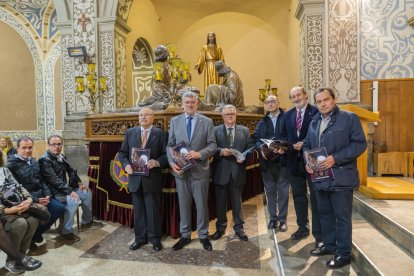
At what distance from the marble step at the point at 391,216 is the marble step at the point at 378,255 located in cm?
5

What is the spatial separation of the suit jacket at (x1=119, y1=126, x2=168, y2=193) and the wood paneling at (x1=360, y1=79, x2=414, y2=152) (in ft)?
12.8

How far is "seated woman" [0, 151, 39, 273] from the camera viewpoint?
2771 mm

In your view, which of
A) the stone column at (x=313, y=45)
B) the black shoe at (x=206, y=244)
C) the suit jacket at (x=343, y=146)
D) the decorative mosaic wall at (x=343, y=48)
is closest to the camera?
the suit jacket at (x=343, y=146)

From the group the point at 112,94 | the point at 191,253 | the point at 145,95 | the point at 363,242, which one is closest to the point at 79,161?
the point at 112,94

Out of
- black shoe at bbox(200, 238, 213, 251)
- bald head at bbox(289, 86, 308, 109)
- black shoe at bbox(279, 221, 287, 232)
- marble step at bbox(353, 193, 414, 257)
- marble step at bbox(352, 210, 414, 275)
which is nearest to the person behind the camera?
marble step at bbox(352, 210, 414, 275)

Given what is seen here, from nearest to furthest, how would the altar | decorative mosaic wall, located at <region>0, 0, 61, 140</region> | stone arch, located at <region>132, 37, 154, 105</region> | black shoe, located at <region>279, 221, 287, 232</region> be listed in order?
black shoe, located at <region>279, 221, 287, 232</region>
the altar
stone arch, located at <region>132, 37, 154, 105</region>
decorative mosaic wall, located at <region>0, 0, 61, 140</region>

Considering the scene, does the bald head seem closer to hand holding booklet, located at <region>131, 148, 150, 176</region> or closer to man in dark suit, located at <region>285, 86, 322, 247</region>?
man in dark suit, located at <region>285, 86, 322, 247</region>

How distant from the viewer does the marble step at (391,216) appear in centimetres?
256

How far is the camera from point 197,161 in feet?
10.1

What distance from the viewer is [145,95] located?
29.3 feet

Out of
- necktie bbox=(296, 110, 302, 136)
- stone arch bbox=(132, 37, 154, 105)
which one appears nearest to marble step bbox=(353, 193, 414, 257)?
necktie bbox=(296, 110, 302, 136)

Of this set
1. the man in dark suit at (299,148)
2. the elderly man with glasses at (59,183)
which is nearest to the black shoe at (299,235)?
the man in dark suit at (299,148)

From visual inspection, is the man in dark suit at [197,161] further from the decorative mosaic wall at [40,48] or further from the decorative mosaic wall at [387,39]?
the decorative mosaic wall at [40,48]

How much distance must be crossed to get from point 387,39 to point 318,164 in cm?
412
